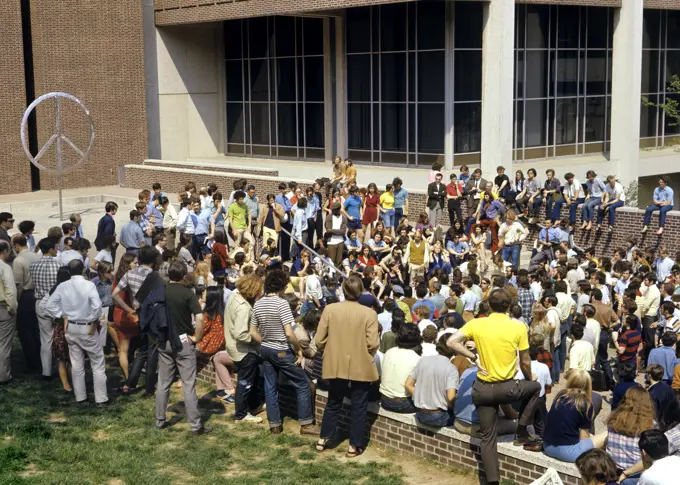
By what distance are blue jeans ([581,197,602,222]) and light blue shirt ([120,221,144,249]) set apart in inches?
422

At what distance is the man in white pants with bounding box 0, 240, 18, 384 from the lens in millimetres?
11562

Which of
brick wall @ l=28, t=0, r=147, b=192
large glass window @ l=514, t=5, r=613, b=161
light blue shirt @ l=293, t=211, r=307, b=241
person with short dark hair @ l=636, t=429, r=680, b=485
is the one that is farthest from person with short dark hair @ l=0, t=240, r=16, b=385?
large glass window @ l=514, t=5, r=613, b=161

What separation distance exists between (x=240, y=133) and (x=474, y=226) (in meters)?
19.8

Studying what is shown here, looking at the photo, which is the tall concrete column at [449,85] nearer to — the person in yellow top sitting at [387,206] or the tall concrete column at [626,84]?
the tall concrete column at [626,84]

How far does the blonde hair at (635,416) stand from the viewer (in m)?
8.27

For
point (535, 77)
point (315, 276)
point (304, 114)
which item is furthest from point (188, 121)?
point (315, 276)

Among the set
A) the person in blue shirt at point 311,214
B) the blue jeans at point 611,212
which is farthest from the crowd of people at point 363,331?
the blue jeans at point 611,212

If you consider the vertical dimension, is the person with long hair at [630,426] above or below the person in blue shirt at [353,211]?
below

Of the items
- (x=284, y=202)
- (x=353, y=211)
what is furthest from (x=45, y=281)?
(x=353, y=211)

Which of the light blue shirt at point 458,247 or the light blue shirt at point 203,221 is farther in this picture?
the light blue shirt at point 458,247

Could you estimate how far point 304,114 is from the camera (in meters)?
35.3

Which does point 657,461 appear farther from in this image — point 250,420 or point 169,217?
point 169,217

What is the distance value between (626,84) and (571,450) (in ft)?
84.9

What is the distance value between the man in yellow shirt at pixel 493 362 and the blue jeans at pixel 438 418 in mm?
550
